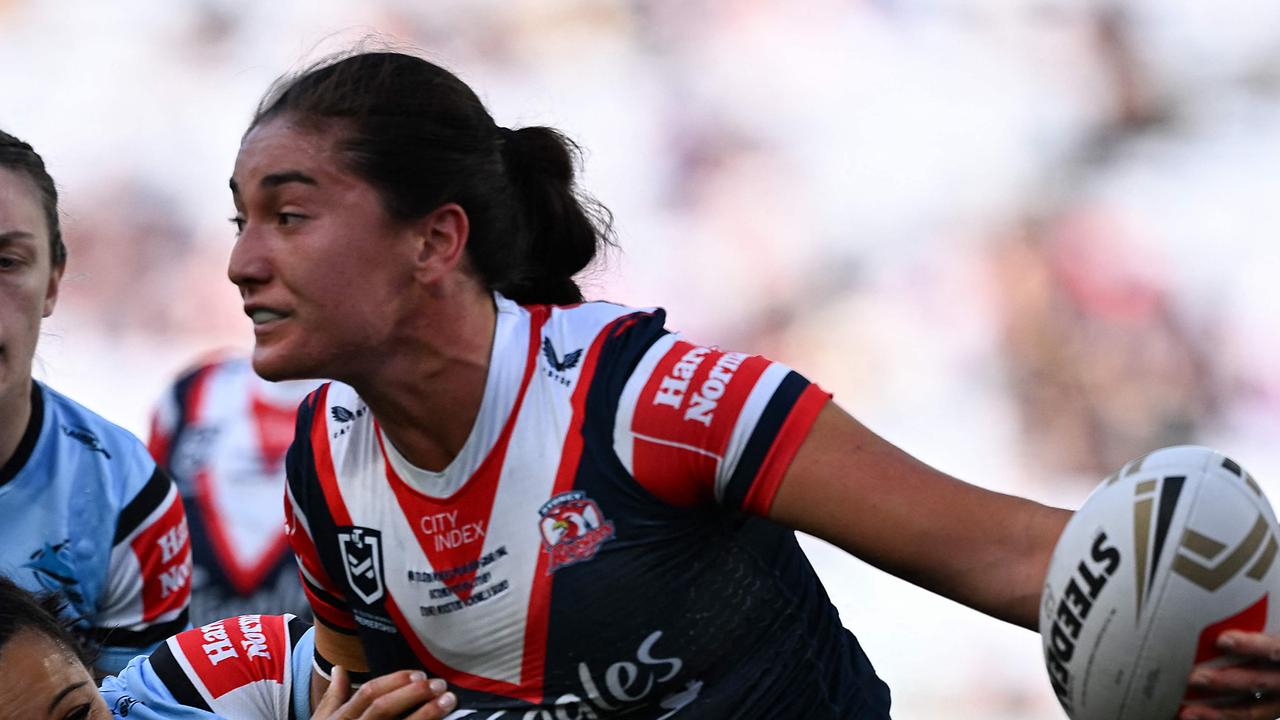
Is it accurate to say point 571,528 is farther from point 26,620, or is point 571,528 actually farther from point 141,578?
point 141,578

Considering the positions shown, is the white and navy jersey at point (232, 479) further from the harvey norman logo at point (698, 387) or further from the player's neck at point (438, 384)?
the harvey norman logo at point (698, 387)

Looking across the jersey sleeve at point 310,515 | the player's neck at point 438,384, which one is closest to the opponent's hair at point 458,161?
the player's neck at point 438,384

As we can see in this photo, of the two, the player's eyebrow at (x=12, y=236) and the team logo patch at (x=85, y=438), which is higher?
the player's eyebrow at (x=12, y=236)

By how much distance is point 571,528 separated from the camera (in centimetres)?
231

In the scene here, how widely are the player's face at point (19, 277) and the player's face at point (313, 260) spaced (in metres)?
0.89

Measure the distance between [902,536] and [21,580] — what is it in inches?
72.0

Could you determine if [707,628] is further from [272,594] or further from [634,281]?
[634,281]

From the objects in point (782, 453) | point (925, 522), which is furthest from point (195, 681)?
point (925, 522)

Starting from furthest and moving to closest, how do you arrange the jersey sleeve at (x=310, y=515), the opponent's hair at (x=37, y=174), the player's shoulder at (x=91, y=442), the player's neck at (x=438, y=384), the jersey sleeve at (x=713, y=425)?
the player's shoulder at (x=91, y=442)
the opponent's hair at (x=37, y=174)
the jersey sleeve at (x=310, y=515)
the player's neck at (x=438, y=384)
the jersey sleeve at (x=713, y=425)

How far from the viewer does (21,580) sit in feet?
10.4

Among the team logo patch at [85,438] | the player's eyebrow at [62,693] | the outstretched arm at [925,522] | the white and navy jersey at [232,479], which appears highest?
the outstretched arm at [925,522]

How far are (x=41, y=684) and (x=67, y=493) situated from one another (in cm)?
102

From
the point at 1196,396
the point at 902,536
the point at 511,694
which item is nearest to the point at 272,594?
the point at 511,694

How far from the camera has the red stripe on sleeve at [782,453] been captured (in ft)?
7.11
